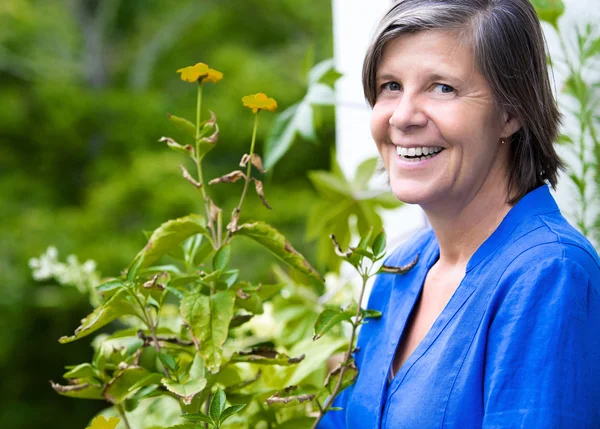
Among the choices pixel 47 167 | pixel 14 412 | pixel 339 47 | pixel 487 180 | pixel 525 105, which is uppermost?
pixel 339 47

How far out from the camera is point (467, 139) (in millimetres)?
993

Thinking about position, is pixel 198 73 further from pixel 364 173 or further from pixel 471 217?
pixel 364 173

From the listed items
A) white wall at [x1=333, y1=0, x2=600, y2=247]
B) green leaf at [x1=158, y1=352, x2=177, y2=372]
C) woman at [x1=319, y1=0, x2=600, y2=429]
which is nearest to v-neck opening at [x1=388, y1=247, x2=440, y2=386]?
woman at [x1=319, y1=0, x2=600, y2=429]

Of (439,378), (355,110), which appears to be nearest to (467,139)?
(439,378)

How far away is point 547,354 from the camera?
33.4 inches

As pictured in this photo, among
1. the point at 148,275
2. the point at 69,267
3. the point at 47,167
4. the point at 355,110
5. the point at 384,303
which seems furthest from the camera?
the point at 47,167

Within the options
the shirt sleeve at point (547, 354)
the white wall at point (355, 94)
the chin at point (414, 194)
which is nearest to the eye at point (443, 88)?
the chin at point (414, 194)

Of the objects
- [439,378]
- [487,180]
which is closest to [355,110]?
[487,180]

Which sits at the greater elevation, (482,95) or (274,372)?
(482,95)

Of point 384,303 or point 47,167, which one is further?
point 47,167

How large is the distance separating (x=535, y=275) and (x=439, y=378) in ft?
0.60

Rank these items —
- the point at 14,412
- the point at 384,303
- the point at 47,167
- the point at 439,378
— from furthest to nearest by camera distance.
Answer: the point at 47,167
the point at 14,412
the point at 384,303
the point at 439,378

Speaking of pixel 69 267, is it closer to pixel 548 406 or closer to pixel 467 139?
pixel 467 139

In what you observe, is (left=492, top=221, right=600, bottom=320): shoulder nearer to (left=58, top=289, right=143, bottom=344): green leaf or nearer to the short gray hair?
the short gray hair
